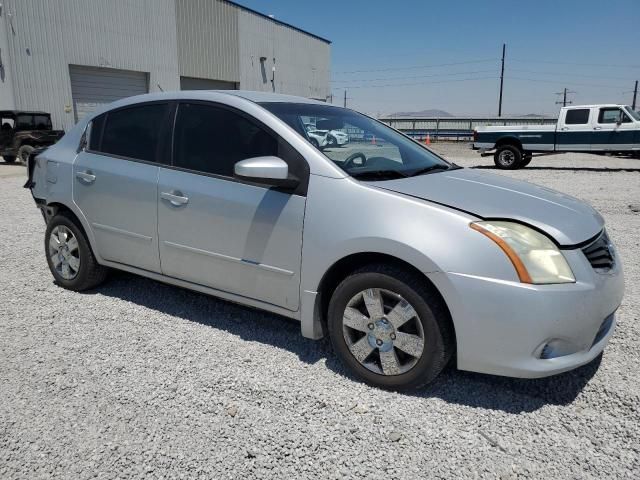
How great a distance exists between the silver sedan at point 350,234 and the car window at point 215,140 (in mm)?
10

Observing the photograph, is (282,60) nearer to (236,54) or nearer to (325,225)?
(236,54)

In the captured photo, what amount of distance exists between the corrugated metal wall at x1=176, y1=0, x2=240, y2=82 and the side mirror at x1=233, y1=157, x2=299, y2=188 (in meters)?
29.1

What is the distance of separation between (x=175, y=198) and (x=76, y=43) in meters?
23.8

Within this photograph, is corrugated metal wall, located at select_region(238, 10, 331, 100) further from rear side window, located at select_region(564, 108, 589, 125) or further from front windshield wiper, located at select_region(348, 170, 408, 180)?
front windshield wiper, located at select_region(348, 170, 408, 180)

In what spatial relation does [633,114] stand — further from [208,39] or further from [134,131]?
[208,39]

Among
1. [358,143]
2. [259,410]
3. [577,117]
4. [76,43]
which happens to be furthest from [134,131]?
[76,43]

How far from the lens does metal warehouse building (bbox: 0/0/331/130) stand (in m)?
20.9

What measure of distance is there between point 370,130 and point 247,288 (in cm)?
153

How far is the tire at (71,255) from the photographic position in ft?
13.6

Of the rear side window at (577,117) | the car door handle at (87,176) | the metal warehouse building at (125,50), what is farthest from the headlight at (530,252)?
the metal warehouse building at (125,50)

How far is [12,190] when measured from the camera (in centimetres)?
1157

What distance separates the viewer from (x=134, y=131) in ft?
12.6

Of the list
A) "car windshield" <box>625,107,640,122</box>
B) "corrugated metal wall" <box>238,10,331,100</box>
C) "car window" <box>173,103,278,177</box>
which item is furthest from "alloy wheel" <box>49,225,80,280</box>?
"corrugated metal wall" <box>238,10,331,100</box>

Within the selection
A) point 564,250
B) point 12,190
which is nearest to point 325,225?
→ point 564,250
